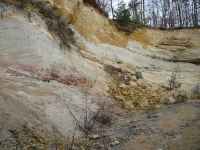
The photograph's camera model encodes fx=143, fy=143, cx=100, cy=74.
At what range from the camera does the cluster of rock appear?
23.2 ft

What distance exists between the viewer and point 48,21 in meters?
6.60

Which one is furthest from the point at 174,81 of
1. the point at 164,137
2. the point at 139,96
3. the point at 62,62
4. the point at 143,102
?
the point at 164,137

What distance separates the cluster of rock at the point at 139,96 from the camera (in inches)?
278

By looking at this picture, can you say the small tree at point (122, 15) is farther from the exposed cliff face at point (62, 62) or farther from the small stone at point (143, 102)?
the small stone at point (143, 102)

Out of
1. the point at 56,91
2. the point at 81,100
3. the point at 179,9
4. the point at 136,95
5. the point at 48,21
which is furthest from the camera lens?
the point at 179,9

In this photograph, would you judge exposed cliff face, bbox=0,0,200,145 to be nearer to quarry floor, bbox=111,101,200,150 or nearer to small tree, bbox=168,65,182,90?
small tree, bbox=168,65,182,90

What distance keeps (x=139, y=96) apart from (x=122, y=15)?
27.9 feet

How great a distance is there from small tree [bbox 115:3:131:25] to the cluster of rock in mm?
7064

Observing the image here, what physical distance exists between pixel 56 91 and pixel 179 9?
2361cm

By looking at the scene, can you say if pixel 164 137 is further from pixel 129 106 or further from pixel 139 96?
pixel 139 96

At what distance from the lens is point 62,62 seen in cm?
623

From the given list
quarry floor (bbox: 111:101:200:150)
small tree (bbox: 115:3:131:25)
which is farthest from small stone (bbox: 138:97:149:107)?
small tree (bbox: 115:3:131:25)

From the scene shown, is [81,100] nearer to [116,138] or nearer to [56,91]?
[56,91]

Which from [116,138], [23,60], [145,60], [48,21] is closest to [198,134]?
[116,138]
